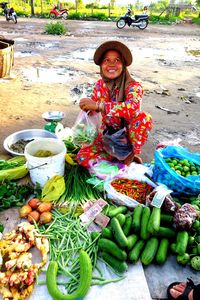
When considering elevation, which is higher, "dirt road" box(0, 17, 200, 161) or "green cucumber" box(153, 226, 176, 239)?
"dirt road" box(0, 17, 200, 161)

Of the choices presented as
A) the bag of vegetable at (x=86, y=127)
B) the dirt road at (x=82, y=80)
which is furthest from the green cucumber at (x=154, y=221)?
the dirt road at (x=82, y=80)

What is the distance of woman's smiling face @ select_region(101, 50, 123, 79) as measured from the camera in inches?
125

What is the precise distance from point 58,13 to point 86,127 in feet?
53.7

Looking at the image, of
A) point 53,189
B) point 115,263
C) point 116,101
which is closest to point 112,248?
point 115,263

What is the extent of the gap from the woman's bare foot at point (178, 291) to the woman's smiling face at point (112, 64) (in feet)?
6.82

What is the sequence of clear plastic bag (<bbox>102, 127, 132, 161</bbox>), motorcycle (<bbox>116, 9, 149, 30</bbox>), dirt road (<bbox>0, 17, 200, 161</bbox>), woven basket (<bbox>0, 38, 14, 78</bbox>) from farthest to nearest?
motorcycle (<bbox>116, 9, 149, 30</bbox>), woven basket (<bbox>0, 38, 14, 78</bbox>), dirt road (<bbox>0, 17, 200, 161</bbox>), clear plastic bag (<bbox>102, 127, 132, 161</bbox>)

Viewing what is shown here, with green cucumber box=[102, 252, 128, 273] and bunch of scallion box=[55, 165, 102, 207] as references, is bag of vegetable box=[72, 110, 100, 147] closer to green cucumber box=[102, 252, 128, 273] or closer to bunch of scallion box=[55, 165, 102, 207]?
bunch of scallion box=[55, 165, 102, 207]

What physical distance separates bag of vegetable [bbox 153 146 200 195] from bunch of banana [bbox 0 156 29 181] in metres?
1.44

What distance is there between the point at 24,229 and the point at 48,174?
0.70m

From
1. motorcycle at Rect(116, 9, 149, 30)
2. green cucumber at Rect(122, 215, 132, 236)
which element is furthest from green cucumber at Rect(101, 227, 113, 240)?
motorcycle at Rect(116, 9, 149, 30)

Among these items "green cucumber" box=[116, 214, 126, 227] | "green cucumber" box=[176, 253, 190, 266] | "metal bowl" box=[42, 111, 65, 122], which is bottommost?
"green cucumber" box=[176, 253, 190, 266]

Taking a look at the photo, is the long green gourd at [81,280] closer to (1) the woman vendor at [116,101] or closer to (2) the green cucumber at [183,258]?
(2) the green cucumber at [183,258]

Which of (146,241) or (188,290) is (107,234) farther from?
(188,290)

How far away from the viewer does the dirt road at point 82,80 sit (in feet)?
16.1
